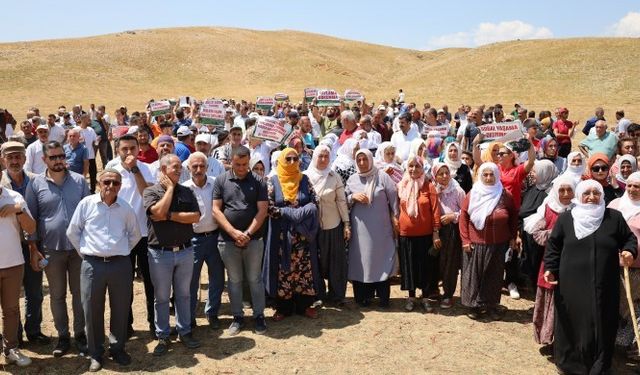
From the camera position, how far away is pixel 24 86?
43531 millimetres

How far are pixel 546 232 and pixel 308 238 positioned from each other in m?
2.30

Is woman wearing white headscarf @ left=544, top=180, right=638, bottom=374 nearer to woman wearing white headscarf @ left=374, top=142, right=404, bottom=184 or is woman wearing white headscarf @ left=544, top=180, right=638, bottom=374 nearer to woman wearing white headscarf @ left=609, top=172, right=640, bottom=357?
woman wearing white headscarf @ left=609, top=172, right=640, bottom=357

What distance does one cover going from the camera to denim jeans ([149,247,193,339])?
4.84m

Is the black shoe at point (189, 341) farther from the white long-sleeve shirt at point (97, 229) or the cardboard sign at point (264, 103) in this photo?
the cardboard sign at point (264, 103)

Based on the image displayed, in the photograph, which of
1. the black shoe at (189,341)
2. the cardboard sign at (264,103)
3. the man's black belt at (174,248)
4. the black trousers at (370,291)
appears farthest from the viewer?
the cardboard sign at (264,103)

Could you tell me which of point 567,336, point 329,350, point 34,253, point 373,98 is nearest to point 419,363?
point 329,350

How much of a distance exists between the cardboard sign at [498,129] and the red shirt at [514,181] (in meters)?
1.23

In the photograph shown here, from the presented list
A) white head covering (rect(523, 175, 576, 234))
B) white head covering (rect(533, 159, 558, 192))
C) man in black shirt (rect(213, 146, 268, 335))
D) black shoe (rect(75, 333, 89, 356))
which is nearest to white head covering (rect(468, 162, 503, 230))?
white head covering (rect(523, 175, 576, 234))

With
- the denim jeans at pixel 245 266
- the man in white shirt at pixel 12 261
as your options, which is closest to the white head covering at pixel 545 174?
the denim jeans at pixel 245 266

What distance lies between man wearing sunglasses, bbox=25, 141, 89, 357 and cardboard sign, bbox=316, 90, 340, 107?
28.5 ft

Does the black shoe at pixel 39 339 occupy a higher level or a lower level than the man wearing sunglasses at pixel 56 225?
lower

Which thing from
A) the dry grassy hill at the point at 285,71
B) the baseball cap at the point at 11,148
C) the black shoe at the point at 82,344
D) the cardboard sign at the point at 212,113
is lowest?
the black shoe at the point at 82,344

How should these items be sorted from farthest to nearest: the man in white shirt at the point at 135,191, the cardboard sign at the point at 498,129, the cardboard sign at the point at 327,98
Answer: the cardboard sign at the point at 327,98
the cardboard sign at the point at 498,129
the man in white shirt at the point at 135,191

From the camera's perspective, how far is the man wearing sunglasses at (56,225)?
4.73 metres
